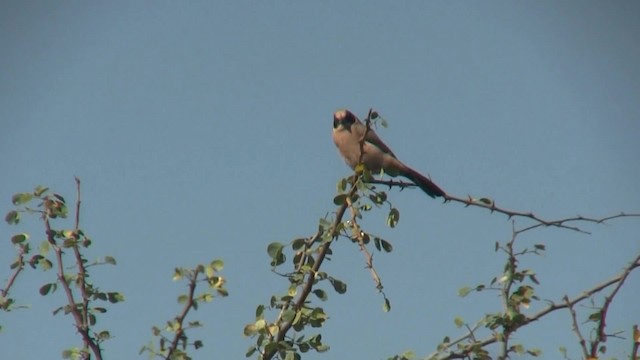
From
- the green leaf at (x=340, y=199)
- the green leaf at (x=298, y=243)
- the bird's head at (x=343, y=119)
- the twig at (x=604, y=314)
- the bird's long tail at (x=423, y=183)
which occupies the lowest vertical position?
the twig at (x=604, y=314)

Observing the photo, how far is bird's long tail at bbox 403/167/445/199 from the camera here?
5.38 metres

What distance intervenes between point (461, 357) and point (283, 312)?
0.65 metres

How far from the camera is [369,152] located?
5434 millimetres

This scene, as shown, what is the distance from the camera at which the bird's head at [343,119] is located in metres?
6.13

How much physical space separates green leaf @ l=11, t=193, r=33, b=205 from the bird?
171cm

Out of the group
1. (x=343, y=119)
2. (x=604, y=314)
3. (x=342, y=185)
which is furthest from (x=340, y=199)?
(x=343, y=119)

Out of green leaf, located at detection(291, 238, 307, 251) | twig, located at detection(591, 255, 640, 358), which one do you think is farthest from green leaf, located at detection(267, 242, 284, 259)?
twig, located at detection(591, 255, 640, 358)

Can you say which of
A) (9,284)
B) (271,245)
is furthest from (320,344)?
(9,284)

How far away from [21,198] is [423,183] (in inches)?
90.4

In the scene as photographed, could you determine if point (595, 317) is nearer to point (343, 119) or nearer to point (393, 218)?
point (393, 218)

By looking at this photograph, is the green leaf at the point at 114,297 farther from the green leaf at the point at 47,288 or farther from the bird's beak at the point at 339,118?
the bird's beak at the point at 339,118

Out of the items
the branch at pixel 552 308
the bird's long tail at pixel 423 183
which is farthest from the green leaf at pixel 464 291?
the bird's long tail at pixel 423 183

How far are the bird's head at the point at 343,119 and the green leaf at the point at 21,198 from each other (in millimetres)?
2574

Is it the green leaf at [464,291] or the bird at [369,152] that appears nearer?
the green leaf at [464,291]
